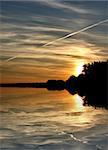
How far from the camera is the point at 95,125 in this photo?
2.38 meters

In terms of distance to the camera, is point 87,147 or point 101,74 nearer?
point 87,147

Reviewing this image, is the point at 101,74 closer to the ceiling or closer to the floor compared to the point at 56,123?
closer to the ceiling

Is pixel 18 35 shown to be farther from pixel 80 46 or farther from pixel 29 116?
pixel 29 116

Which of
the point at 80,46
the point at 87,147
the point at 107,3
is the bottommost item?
the point at 87,147

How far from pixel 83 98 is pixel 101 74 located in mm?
2103

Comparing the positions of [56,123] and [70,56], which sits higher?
[70,56]

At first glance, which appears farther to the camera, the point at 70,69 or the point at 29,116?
the point at 29,116

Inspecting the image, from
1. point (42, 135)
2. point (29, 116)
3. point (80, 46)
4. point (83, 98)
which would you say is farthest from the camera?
point (83, 98)

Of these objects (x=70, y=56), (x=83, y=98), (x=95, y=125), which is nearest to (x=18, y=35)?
(x=70, y=56)

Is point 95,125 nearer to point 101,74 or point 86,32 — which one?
point 101,74

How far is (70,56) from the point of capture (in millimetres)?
2193

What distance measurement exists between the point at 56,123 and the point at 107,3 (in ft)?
2.74

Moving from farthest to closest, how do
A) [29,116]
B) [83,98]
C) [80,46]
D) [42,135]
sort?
[83,98], [29,116], [80,46], [42,135]

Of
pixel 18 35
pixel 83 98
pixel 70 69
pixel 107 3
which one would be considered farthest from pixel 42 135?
pixel 83 98
